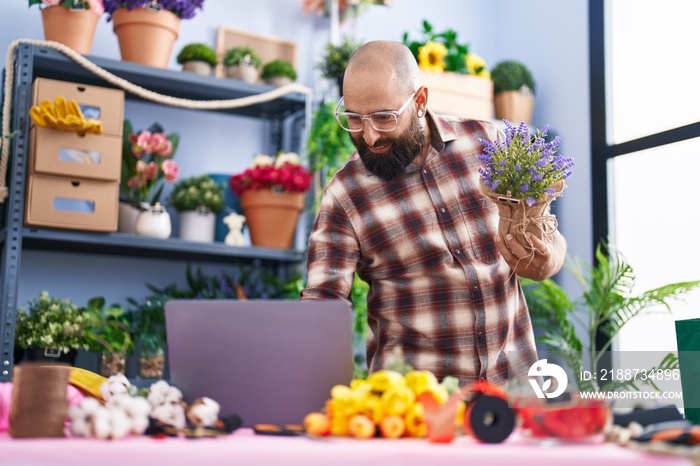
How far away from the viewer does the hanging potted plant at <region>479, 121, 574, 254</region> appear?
4.54 ft

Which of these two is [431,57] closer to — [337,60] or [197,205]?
[337,60]

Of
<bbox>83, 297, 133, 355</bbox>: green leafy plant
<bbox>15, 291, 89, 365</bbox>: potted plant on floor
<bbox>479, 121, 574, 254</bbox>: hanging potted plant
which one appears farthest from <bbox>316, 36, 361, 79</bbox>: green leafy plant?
<bbox>479, 121, 574, 254</bbox>: hanging potted plant

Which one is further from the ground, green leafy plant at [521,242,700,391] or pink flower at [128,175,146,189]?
pink flower at [128,175,146,189]

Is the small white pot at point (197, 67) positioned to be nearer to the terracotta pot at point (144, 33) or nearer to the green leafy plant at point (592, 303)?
the terracotta pot at point (144, 33)

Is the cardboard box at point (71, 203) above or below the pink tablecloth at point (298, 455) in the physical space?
above

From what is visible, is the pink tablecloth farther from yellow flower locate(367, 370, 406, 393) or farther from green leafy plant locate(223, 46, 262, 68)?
green leafy plant locate(223, 46, 262, 68)

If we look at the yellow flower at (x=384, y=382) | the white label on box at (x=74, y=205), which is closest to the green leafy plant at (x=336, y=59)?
the white label on box at (x=74, y=205)

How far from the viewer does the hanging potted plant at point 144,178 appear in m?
3.34

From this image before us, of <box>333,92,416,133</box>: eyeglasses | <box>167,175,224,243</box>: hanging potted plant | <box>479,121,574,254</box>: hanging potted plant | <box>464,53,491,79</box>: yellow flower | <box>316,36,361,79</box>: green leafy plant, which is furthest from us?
<box>464,53,491,79</box>: yellow flower

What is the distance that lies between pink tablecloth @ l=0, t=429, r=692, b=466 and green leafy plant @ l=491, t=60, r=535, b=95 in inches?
130

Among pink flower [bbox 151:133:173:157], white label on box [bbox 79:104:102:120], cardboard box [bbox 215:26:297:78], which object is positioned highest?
cardboard box [bbox 215:26:297:78]

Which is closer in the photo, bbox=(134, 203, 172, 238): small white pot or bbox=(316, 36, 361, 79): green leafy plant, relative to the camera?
bbox=(134, 203, 172, 238): small white pot

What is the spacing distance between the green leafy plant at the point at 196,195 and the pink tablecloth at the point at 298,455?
2499 mm

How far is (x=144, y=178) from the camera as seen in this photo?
3373 mm
